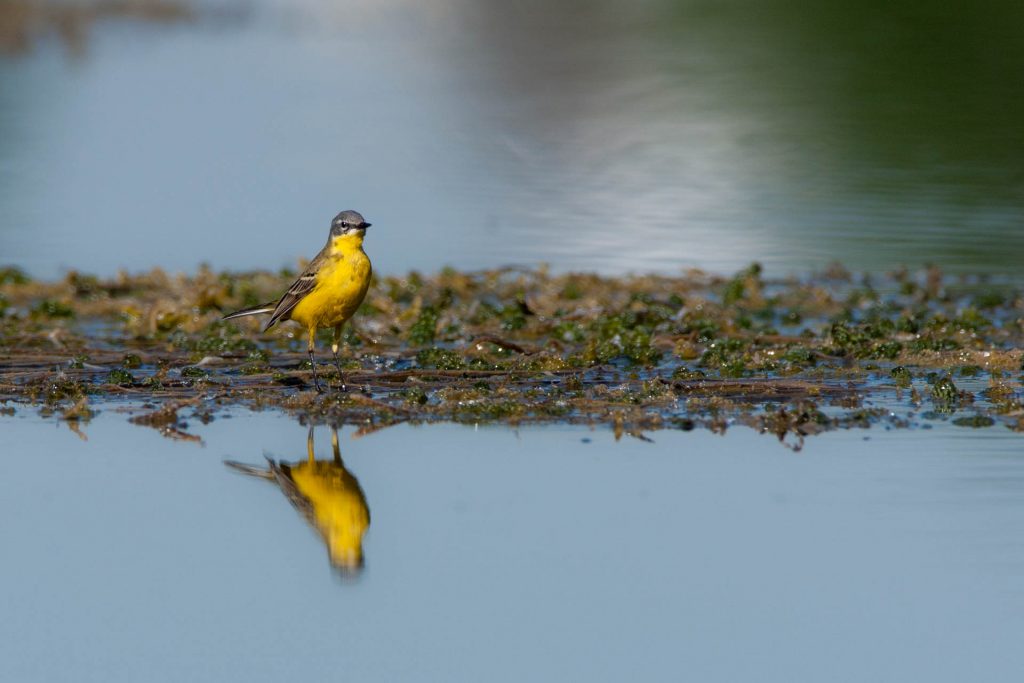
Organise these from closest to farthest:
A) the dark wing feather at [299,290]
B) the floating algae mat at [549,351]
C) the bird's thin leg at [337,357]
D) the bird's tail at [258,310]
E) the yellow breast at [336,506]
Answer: the yellow breast at [336,506] < the floating algae mat at [549,351] < the bird's thin leg at [337,357] < the dark wing feather at [299,290] < the bird's tail at [258,310]

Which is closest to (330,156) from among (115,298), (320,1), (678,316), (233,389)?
(115,298)

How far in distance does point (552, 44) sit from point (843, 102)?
9.60 meters

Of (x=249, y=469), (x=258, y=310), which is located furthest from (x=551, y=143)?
(x=249, y=469)

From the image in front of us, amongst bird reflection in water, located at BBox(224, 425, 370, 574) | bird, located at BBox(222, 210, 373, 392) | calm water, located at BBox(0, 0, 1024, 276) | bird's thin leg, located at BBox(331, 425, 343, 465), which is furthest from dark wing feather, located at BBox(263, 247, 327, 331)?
calm water, located at BBox(0, 0, 1024, 276)

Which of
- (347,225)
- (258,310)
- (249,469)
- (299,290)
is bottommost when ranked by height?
(249,469)

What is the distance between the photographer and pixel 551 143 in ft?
78.0

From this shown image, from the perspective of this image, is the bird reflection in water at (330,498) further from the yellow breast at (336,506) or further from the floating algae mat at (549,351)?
the floating algae mat at (549,351)

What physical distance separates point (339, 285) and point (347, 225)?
Answer: 0.43m

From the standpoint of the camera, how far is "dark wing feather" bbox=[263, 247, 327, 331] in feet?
33.8

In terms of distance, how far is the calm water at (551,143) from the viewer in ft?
55.3

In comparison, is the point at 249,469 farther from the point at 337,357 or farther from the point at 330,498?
the point at 337,357

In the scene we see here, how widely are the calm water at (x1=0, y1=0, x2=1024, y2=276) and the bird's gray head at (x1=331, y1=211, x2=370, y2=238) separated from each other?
503 centimetres

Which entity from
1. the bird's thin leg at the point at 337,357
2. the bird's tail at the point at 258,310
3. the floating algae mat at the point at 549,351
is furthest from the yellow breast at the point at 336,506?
the bird's tail at the point at 258,310

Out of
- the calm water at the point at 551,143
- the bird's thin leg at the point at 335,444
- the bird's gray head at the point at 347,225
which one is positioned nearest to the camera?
the bird's thin leg at the point at 335,444
